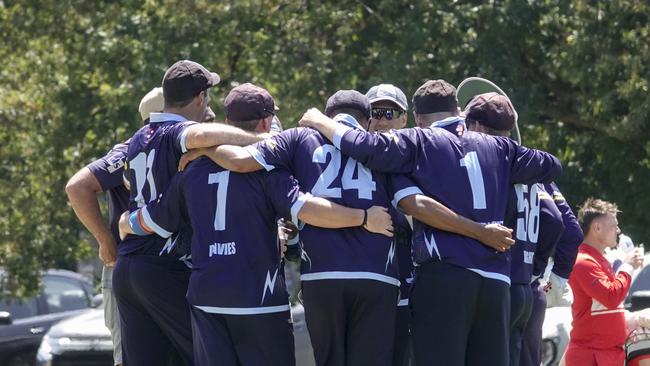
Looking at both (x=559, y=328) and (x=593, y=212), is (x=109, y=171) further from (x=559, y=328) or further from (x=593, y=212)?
(x=559, y=328)

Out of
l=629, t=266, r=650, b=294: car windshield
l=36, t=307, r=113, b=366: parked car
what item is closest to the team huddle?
l=629, t=266, r=650, b=294: car windshield

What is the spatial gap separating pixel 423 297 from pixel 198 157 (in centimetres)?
139

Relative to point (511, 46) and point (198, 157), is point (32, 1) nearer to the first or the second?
point (511, 46)

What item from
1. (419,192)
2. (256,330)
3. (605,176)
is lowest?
(605,176)

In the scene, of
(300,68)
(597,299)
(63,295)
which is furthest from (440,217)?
(63,295)

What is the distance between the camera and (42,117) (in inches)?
643

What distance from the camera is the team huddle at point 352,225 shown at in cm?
628

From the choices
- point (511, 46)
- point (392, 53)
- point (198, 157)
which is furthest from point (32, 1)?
point (198, 157)

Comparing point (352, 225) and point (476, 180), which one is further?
point (476, 180)

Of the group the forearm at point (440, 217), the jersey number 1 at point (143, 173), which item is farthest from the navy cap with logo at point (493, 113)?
the jersey number 1 at point (143, 173)

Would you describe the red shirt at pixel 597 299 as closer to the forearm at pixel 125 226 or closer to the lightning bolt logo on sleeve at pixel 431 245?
the lightning bolt logo on sleeve at pixel 431 245

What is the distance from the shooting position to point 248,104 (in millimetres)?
6656

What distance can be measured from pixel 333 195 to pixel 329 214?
142 millimetres

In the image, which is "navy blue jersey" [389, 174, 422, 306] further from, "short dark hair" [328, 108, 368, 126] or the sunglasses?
the sunglasses
